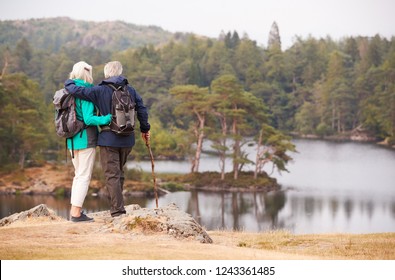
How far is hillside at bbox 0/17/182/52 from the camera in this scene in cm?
10218

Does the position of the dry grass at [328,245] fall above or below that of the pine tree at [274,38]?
below

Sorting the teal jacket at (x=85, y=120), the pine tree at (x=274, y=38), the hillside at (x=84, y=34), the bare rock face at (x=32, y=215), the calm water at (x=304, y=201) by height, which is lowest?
the calm water at (x=304, y=201)

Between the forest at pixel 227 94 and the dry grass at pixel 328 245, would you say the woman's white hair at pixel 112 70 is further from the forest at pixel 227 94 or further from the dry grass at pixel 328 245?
the forest at pixel 227 94

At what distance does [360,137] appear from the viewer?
189 feet

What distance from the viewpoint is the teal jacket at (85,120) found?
21.2 ft

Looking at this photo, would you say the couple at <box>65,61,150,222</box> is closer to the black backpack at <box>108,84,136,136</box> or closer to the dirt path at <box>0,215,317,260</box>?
the black backpack at <box>108,84,136,136</box>

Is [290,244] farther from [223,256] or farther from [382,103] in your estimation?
[382,103]

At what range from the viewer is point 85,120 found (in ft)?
21.3

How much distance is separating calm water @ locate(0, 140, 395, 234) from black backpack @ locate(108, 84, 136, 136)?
46.2 feet

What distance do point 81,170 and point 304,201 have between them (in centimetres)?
2376

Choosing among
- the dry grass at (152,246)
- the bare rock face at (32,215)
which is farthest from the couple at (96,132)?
the bare rock face at (32,215)

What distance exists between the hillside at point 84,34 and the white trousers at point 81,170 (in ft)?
255

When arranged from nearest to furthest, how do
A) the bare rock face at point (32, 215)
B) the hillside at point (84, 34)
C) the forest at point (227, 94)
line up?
1. the bare rock face at point (32, 215)
2. the forest at point (227, 94)
3. the hillside at point (84, 34)

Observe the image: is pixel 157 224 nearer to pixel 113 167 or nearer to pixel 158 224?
pixel 158 224
